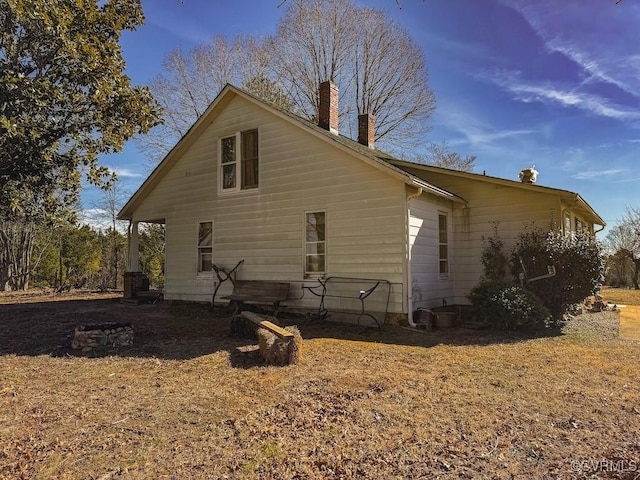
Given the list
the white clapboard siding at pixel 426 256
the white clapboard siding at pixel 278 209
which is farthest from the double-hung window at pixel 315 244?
the white clapboard siding at pixel 426 256

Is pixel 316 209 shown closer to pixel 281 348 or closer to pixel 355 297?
pixel 355 297

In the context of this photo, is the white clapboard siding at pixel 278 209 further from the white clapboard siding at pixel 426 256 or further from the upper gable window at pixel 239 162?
the white clapboard siding at pixel 426 256

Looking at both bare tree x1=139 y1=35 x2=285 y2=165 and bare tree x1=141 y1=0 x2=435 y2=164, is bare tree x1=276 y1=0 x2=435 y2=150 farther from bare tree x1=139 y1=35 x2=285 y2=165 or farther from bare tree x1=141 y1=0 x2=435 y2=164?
bare tree x1=139 y1=35 x2=285 y2=165

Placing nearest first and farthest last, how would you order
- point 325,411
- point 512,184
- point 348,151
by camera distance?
point 325,411
point 348,151
point 512,184

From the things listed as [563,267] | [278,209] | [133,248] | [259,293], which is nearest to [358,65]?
[278,209]

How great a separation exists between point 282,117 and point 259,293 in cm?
452

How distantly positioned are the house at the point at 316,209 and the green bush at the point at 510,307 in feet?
4.69

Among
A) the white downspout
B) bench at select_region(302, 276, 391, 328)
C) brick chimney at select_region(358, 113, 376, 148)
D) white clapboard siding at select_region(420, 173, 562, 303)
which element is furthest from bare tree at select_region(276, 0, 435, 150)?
the white downspout

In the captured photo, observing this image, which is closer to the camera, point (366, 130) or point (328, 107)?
point (328, 107)

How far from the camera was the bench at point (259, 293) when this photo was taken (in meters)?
10.9

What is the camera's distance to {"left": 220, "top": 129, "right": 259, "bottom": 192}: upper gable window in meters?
12.0

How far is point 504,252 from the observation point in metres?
10.7

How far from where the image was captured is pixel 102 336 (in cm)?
732

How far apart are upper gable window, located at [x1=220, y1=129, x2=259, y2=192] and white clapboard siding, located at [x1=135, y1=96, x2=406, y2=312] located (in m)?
0.21
